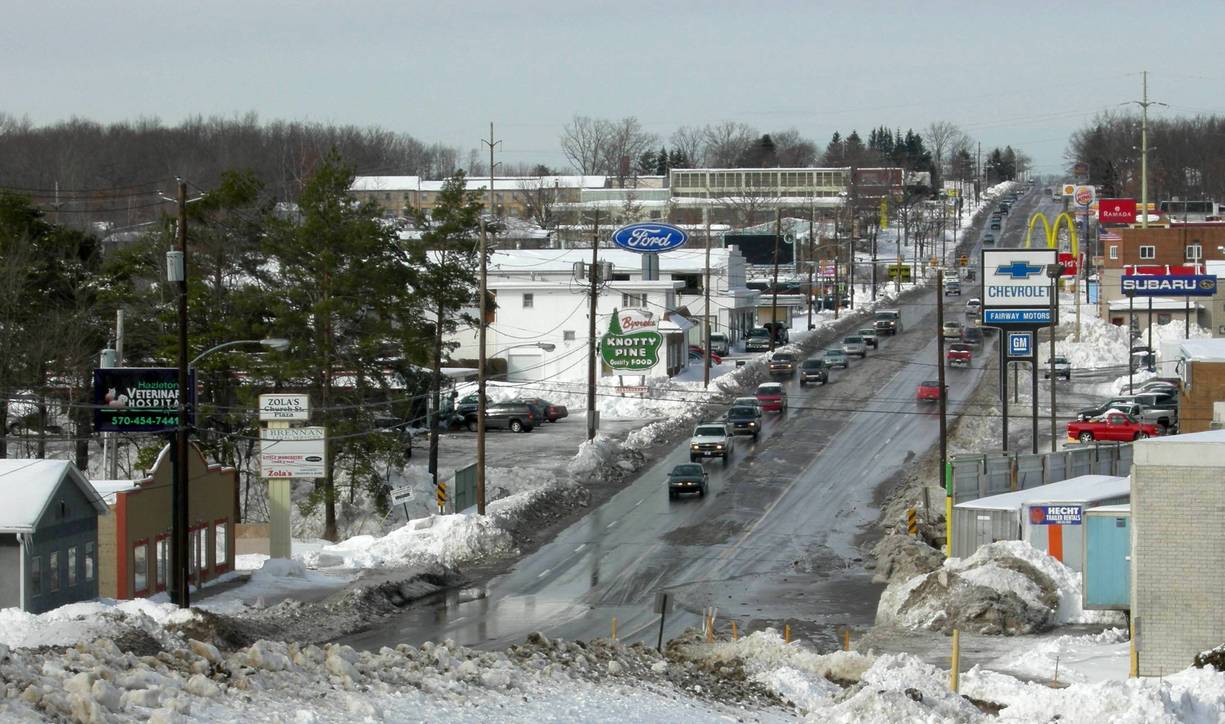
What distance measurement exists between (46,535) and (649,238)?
50.2m

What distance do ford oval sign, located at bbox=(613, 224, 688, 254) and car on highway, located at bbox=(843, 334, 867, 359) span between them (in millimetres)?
16984

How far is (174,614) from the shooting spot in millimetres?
29703

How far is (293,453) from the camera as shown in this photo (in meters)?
41.5

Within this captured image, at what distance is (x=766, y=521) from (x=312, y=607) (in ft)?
61.5

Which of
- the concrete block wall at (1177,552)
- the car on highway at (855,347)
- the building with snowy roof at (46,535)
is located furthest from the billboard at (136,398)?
the car on highway at (855,347)

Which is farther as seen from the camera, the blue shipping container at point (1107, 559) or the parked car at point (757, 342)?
the parked car at point (757, 342)

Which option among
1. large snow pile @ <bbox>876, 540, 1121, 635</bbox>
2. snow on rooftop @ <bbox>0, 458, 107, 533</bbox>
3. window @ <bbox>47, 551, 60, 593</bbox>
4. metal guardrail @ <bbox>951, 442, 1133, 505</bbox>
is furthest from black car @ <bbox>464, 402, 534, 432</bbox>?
window @ <bbox>47, 551, 60, 593</bbox>

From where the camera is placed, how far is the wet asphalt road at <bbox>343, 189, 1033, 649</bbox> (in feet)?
114

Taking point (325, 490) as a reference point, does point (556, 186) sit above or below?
above

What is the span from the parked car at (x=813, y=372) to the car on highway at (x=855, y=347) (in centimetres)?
922

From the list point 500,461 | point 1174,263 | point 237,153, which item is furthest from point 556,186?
point 500,461

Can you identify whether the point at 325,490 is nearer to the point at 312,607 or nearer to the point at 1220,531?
the point at 312,607

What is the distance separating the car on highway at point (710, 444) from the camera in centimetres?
6025

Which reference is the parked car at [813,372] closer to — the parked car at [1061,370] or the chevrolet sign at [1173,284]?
the parked car at [1061,370]
